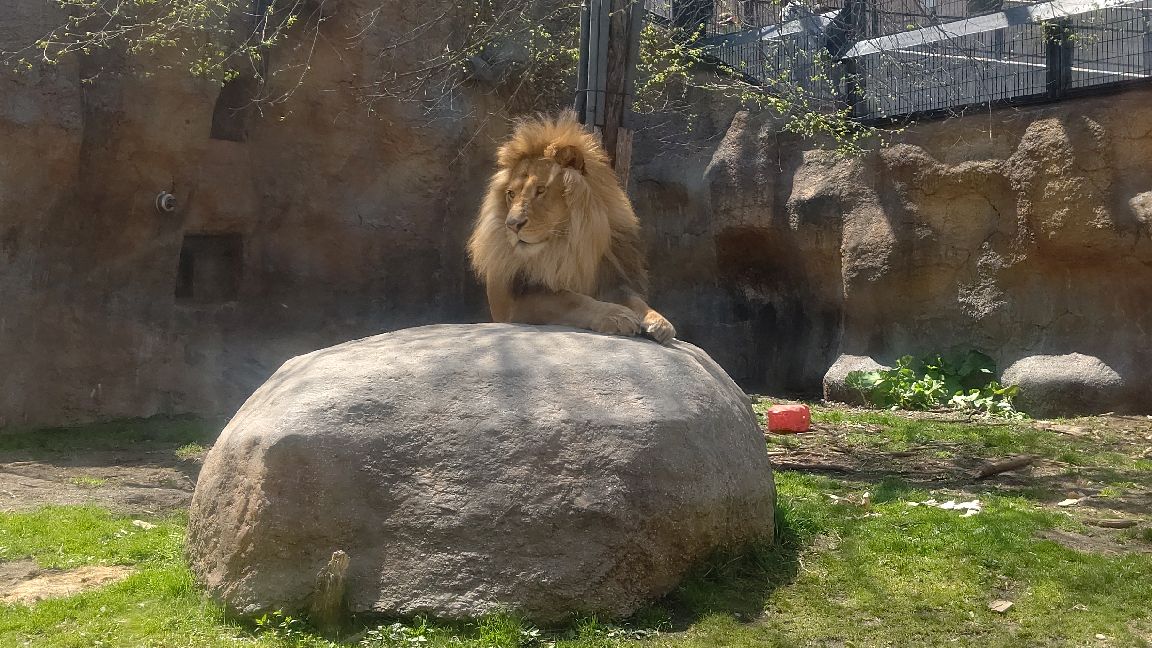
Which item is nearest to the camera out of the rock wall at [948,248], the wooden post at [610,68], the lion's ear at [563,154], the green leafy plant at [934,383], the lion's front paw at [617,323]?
the lion's front paw at [617,323]

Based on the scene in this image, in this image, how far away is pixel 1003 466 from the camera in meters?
7.41

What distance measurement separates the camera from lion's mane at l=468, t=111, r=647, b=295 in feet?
19.6

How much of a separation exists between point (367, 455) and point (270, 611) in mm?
716

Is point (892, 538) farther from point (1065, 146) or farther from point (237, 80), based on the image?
point (237, 80)

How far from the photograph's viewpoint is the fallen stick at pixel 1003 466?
23.9 feet

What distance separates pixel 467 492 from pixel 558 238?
2.07 metres

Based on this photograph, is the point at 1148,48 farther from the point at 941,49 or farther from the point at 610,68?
the point at 610,68

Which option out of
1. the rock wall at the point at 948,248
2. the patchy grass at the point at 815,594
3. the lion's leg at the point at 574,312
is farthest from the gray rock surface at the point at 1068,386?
the lion's leg at the point at 574,312

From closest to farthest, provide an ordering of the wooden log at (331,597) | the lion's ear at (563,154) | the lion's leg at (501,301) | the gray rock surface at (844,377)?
the wooden log at (331,597) < the lion's ear at (563,154) < the lion's leg at (501,301) < the gray rock surface at (844,377)

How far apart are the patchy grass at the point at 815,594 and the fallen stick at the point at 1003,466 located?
0.81 m

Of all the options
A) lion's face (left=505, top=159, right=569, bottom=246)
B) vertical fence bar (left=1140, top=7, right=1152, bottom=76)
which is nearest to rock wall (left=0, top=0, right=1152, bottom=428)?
vertical fence bar (left=1140, top=7, right=1152, bottom=76)

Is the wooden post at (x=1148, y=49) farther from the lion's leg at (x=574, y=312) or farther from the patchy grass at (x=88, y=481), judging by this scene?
the patchy grass at (x=88, y=481)

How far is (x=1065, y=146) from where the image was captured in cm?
1098

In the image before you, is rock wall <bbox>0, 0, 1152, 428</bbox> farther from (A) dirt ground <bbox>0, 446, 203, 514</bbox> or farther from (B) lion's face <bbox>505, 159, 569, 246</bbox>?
(B) lion's face <bbox>505, 159, 569, 246</bbox>
